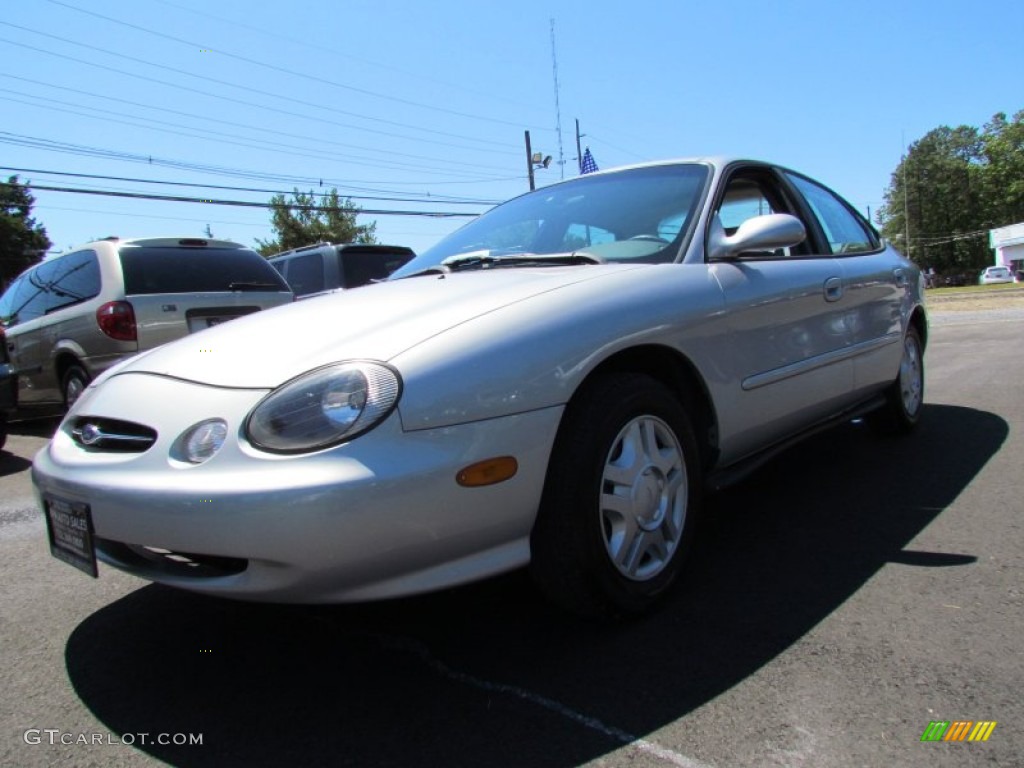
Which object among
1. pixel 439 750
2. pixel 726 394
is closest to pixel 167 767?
pixel 439 750

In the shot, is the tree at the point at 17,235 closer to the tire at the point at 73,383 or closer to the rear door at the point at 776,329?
the tire at the point at 73,383

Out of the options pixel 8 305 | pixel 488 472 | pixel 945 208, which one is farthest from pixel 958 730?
pixel 945 208

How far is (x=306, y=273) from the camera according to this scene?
930cm

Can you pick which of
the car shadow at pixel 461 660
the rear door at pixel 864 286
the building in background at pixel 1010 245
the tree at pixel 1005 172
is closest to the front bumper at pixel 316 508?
the car shadow at pixel 461 660

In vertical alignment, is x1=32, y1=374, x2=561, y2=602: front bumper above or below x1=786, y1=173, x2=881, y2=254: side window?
below

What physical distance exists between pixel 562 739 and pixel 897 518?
6.92 ft

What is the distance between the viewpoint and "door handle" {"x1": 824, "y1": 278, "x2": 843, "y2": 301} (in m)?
3.45

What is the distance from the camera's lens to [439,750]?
179 centimetres

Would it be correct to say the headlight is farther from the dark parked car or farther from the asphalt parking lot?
the dark parked car

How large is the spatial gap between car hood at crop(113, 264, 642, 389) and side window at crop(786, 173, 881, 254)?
1.80m

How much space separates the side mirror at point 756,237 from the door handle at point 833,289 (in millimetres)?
604

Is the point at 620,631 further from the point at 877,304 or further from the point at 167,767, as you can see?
the point at 877,304

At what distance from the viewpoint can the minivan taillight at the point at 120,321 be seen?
560cm

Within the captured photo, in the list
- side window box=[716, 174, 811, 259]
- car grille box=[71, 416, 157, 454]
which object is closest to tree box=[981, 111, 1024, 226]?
side window box=[716, 174, 811, 259]
